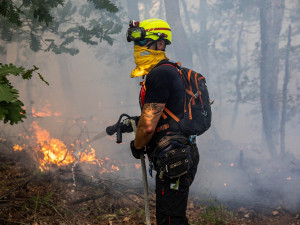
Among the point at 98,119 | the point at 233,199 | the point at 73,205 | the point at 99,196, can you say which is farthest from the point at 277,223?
the point at 98,119

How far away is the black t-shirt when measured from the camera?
8.92 ft

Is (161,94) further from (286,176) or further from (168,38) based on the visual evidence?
(286,176)

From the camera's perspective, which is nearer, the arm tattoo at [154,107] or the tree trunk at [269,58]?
the arm tattoo at [154,107]

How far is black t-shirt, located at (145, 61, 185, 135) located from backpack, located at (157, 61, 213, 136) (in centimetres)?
15

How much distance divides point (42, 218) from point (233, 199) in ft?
17.0

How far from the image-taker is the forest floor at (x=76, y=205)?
4.15m

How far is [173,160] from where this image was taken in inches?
112

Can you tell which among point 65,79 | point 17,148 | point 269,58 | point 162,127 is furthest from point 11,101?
point 65,79

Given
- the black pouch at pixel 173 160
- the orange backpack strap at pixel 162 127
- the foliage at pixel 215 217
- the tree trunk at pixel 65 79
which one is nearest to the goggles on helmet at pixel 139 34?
the orange backpack strap at pixel 162 127

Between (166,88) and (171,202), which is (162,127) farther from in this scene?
(171,202)

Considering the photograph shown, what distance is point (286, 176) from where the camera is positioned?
9.68m

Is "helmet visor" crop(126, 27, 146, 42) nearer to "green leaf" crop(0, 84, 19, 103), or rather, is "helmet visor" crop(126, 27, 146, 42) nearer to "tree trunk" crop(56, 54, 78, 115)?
"green leaf" crop(0, 84, 19, 103)

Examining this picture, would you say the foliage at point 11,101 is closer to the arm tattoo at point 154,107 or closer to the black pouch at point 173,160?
the arm tattoo at point 154,107

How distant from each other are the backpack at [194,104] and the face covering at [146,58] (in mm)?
290
